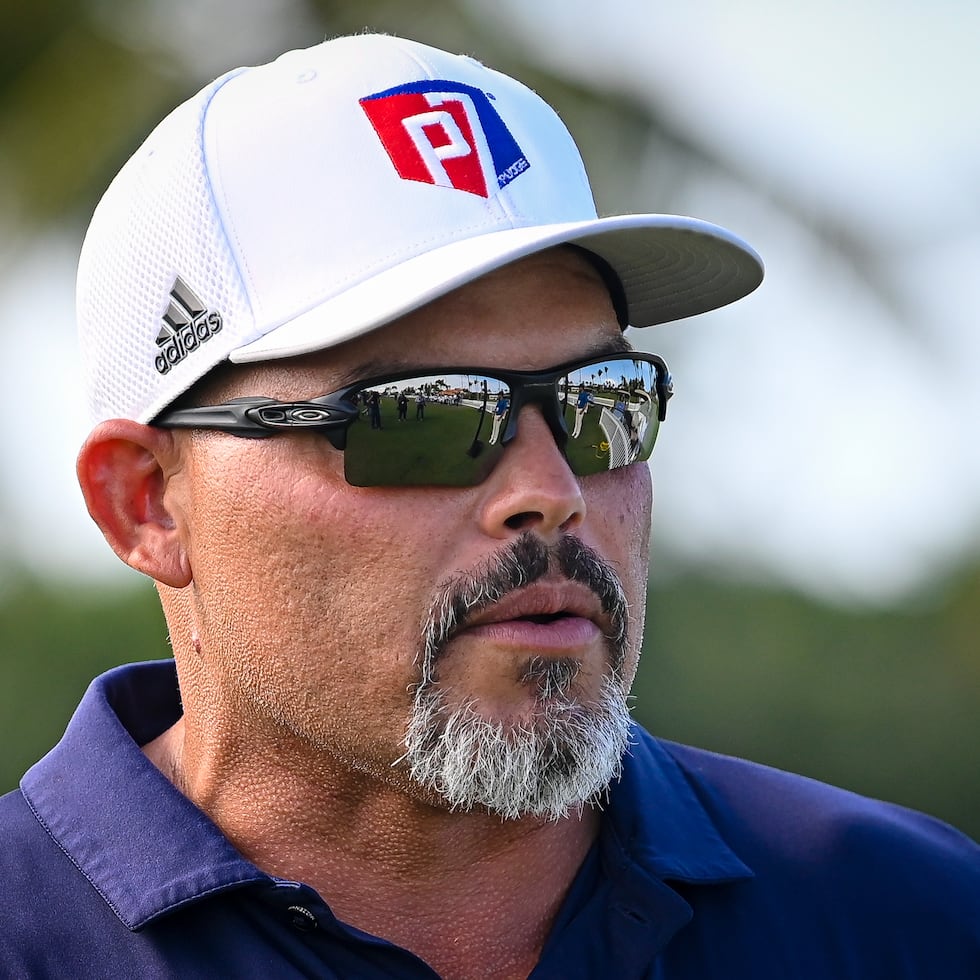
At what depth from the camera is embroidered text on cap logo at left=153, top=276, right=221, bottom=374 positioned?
2.15 metres

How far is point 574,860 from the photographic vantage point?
2.34 metres

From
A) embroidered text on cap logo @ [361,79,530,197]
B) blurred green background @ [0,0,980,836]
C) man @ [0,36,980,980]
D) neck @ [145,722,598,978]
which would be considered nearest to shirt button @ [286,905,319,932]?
man @ [0,36,980,980]

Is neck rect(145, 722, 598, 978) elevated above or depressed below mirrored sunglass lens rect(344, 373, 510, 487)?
below

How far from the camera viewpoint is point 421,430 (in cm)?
205

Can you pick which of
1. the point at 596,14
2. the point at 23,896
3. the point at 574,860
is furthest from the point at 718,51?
the point at 23,896

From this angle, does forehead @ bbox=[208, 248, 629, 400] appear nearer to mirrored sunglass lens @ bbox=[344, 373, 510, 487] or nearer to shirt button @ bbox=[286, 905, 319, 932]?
Result: mirrored sunglass lens @ bbox=[344, 373, 510, 487]

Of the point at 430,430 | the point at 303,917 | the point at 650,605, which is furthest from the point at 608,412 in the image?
the point at 650,605

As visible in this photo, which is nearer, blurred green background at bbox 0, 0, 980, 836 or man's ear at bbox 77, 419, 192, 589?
man's ear at bbox 77, 419, 192, 589

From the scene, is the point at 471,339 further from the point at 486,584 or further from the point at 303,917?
the point at 303,917

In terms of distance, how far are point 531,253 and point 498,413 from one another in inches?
9.4

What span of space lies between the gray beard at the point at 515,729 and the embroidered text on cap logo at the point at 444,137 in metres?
0.58

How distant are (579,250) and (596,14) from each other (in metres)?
4.32

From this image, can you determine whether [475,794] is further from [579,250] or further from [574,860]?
[579,250]

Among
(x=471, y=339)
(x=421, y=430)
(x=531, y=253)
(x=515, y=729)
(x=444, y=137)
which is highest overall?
(x=444, y=137)
